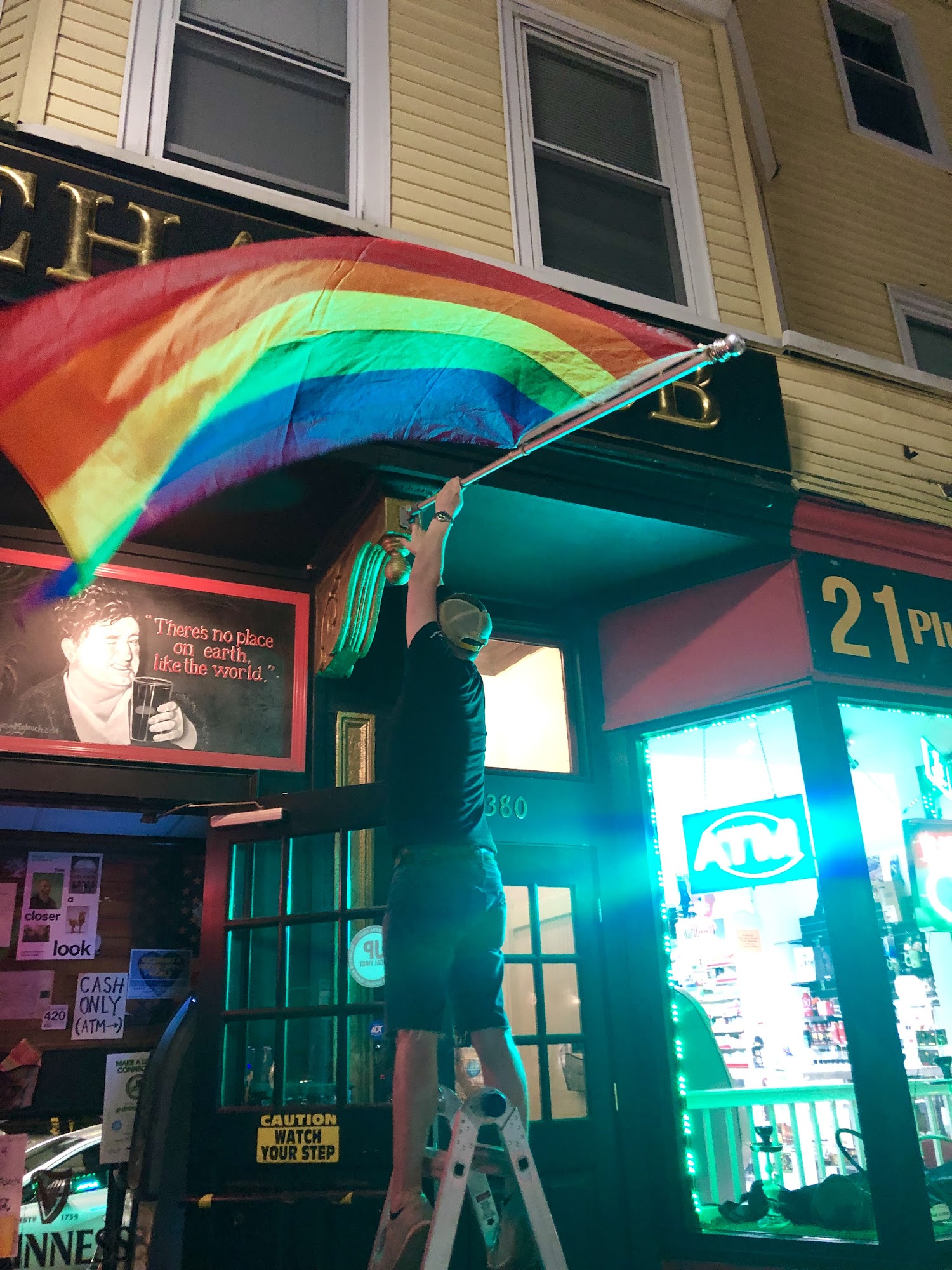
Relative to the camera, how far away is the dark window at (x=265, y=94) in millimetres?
5621

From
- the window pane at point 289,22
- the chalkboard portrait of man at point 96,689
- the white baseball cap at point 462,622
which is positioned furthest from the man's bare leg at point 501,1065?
the window pane at point 289,22

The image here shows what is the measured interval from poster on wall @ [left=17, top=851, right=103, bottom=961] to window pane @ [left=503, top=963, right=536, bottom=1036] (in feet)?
9.83

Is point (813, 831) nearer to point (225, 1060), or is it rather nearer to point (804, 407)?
point (804, 407)

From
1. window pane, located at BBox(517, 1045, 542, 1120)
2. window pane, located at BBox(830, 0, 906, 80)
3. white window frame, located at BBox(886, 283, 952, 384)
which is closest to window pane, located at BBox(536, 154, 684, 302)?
white window frame, located at BBox(886, 283, 952, 384)

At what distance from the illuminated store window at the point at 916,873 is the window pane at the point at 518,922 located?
1870 mm

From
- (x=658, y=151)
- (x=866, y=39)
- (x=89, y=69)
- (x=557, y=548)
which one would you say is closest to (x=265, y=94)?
(x=89, y=69)

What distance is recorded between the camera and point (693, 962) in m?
5.88

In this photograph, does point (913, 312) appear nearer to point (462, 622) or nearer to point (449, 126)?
point (449, 126)

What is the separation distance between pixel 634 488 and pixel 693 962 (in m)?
2.90

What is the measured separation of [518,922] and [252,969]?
1.52 metres

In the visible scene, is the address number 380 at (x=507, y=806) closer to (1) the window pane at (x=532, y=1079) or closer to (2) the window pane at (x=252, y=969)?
(1) the window pane at (x=532, y=1079)

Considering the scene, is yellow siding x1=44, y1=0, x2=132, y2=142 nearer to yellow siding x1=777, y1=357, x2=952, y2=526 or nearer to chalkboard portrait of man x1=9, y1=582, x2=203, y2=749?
chalkboard portrait of man x1=9, y1=582, x2=203, y2=749

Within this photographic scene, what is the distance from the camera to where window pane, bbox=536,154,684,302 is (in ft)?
21.2

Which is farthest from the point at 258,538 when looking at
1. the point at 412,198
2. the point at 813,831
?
the point at 813,831
